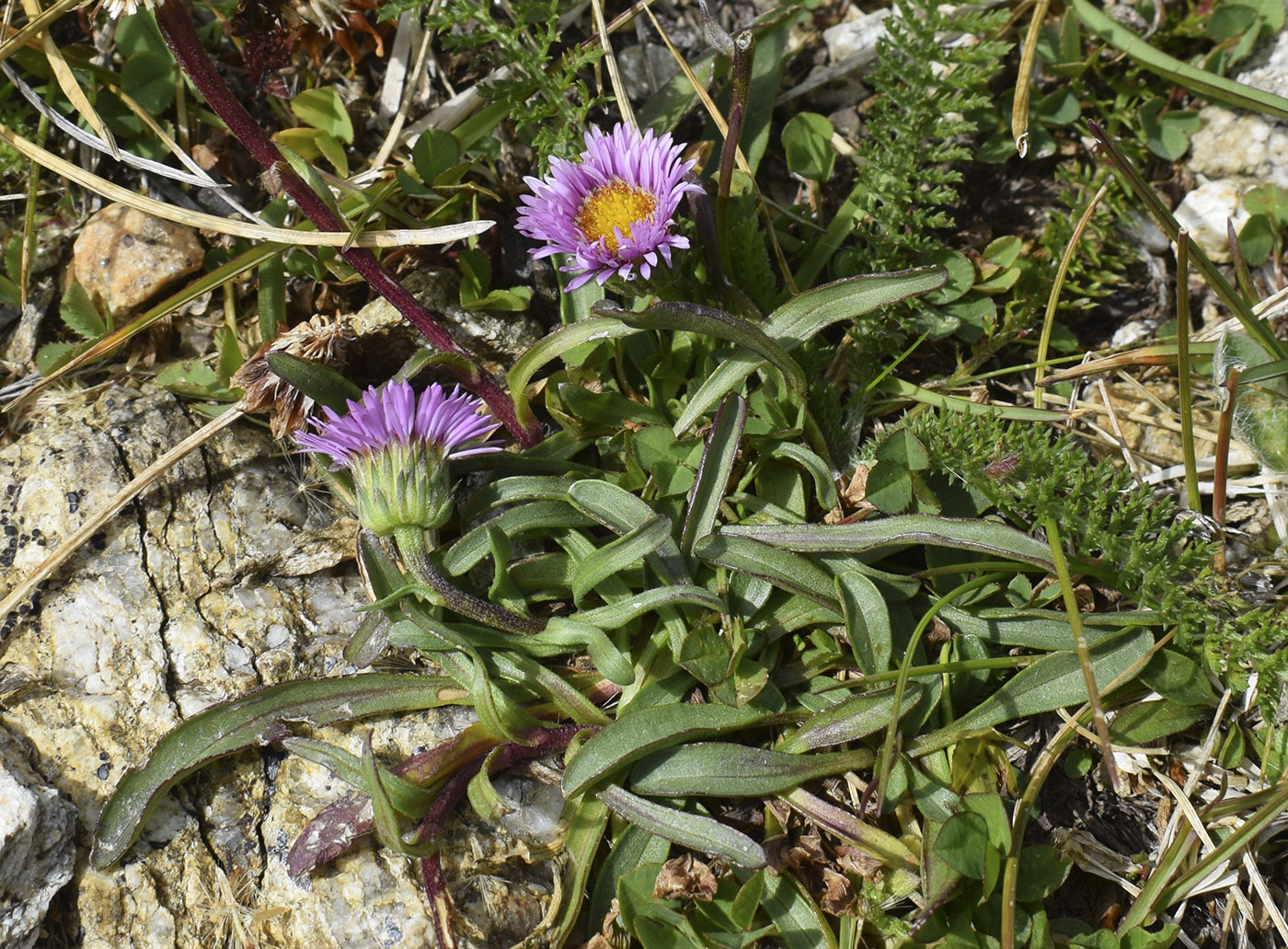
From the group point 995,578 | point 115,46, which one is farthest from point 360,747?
point 115,46

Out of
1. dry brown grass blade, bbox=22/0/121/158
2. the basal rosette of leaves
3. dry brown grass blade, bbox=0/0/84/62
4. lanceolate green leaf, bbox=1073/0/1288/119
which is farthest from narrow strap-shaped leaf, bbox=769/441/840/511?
dry brown grass blade, bbox=0/0/84/62

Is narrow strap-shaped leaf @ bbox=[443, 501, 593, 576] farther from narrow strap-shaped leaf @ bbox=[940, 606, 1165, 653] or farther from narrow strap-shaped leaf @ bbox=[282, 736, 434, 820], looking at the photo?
narrow strap-shaped leaf @ bbox=[940, 606, 1165, 653]

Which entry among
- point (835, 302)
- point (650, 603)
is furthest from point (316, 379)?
point (835, 302)

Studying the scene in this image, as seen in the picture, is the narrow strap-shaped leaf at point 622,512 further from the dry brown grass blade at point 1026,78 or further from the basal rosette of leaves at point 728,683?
the dry brown grass blade at point 1026,78

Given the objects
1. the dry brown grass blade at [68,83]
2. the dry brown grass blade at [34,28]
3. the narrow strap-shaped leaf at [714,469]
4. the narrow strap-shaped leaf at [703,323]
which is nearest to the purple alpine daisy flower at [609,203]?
the narrow strap-shaped leaf at [703,323]

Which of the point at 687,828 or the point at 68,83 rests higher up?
the point at 68,83

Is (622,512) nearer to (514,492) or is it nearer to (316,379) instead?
(514,492)

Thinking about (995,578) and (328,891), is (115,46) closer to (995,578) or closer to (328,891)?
(328,891)
